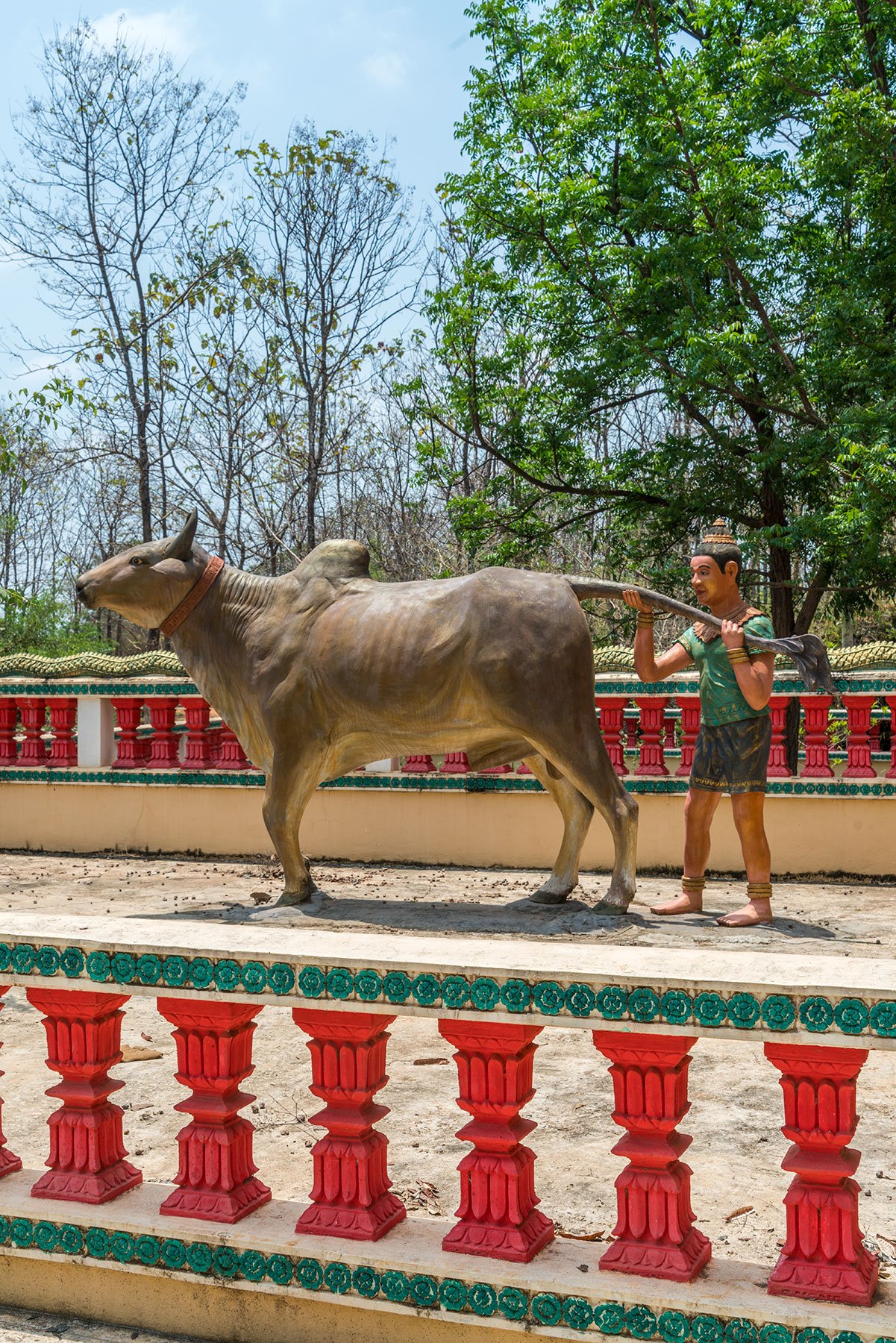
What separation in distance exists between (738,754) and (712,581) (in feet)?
2.76

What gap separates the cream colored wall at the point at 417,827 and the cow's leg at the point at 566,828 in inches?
70.4

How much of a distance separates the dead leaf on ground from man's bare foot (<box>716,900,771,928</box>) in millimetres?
2781

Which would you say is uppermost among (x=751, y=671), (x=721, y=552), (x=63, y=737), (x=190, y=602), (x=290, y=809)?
(x=721, y=552)

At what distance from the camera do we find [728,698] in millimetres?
5934

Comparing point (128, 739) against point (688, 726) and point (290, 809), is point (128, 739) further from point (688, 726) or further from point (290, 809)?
point (688, 726)

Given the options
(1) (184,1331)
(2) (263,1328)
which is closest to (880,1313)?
(2) (263,1328)

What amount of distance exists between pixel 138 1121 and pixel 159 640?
58.9ft

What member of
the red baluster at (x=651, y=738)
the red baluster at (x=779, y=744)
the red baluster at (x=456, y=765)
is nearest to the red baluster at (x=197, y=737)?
the red baluster at (x=456, y=765)

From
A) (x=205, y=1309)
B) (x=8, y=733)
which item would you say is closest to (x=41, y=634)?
(x=8, y=733)

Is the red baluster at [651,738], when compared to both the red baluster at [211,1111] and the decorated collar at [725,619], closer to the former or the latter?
the decorated collar at [725,619]

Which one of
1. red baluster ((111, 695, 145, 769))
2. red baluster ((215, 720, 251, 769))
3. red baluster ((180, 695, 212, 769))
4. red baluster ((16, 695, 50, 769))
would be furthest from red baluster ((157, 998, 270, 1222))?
red baluster ((16, 695, 50, 769))

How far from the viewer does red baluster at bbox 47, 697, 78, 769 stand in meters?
9.76

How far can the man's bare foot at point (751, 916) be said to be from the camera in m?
6.05

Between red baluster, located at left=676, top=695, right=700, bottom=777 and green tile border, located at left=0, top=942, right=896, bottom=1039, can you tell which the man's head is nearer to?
A: red baluster, located at left=676, top=695, right=700, bottom=777
